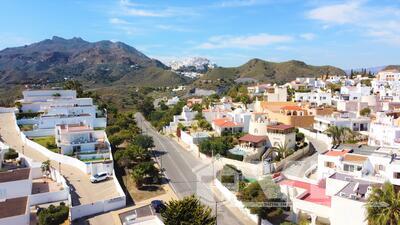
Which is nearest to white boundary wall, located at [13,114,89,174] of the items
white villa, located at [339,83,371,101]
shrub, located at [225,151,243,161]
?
shrub, located at [225,151,243,161]

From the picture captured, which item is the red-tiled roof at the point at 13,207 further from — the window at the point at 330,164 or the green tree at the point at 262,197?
the window at the point at 330,164

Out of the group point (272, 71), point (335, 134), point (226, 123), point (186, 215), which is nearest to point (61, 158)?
point (186, 215)

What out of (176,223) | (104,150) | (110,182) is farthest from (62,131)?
(176,223)

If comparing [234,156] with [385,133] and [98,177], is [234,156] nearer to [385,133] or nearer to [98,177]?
[98,177]

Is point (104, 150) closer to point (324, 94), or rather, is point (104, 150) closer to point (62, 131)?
point (62, 131)

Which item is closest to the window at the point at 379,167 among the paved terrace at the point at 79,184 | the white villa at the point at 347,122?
the white villa at the point at 347,122

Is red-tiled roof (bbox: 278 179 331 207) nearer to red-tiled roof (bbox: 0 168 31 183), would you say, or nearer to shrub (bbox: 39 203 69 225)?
shrub (bbox: 39 203 69 225)
